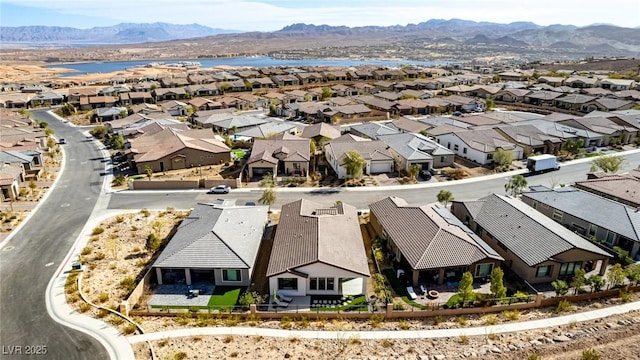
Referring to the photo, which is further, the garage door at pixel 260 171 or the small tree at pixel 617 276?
the garage door at pixel 260 171

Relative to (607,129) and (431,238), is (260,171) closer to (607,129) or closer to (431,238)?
(431,238)

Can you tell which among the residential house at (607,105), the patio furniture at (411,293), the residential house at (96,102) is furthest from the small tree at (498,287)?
the residential house at (96,102)

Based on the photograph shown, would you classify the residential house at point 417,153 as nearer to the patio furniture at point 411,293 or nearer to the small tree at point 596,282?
the patio furniture at point 411,293

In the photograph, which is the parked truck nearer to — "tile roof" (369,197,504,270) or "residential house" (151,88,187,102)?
"tile roof" (369,197,504,270)

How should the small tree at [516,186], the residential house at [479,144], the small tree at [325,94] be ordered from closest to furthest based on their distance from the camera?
the small tree at [516,186]
the residential house at [479,144]
the small tree at [325,94]

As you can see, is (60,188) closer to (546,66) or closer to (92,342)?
(92,342)
